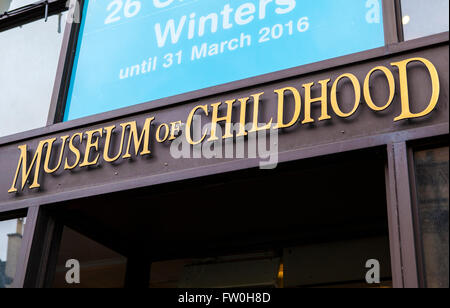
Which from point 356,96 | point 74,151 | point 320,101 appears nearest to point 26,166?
point 74,151

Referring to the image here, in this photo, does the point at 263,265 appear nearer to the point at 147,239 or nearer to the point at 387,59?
the point at 147,239

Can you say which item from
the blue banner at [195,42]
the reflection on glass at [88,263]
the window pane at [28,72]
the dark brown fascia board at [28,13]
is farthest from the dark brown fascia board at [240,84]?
the dark brown fascia board at [28,13]

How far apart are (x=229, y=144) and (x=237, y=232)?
1.79 meters

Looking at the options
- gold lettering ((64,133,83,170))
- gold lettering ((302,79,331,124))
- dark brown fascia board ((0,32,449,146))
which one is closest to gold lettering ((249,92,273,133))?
dark brown fascia board ((0,32,449,146))

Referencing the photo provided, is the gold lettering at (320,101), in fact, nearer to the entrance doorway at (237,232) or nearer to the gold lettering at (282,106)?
the gold lettering at (282,106)

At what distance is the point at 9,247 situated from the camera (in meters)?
5.38

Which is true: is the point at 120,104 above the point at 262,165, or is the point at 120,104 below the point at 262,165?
above

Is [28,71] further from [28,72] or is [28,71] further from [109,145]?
[109,145]

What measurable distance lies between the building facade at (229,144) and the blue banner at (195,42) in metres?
0.02

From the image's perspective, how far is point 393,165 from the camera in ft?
13.4

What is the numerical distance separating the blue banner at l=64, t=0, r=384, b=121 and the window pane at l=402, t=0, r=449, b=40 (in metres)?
0.20

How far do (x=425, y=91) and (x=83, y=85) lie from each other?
3213 millimetres

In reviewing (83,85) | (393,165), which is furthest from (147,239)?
(393,165)
